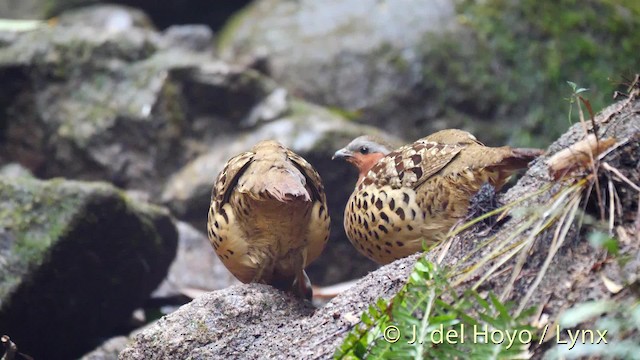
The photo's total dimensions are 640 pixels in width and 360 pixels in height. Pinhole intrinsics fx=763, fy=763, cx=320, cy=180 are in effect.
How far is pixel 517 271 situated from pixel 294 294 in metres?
1.68

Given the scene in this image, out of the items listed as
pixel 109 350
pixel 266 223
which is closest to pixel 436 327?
pixel 266 223

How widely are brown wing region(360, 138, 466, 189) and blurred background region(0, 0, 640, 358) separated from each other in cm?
188

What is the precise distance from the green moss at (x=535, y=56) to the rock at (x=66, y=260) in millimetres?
3844

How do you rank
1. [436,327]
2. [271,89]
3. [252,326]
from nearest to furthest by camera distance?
[436,327]
[252,326]
[271,89]

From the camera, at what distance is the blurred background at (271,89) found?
6898 millimetres

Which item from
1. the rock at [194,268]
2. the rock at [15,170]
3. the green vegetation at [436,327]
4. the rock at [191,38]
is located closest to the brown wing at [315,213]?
the green vegetation at [436,327]

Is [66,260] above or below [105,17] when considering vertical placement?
below

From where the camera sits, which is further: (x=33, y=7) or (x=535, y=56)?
(x=33, y=7)

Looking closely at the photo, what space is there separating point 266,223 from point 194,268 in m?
2.59

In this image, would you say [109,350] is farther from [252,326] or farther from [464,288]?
[464,288]

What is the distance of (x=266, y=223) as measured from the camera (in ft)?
13.2

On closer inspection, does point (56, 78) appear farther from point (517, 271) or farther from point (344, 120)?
point (517, 271)

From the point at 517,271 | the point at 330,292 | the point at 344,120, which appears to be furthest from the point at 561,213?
the point at 344,120

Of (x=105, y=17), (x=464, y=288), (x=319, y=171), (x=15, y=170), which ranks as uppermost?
(x=464, y=288)
